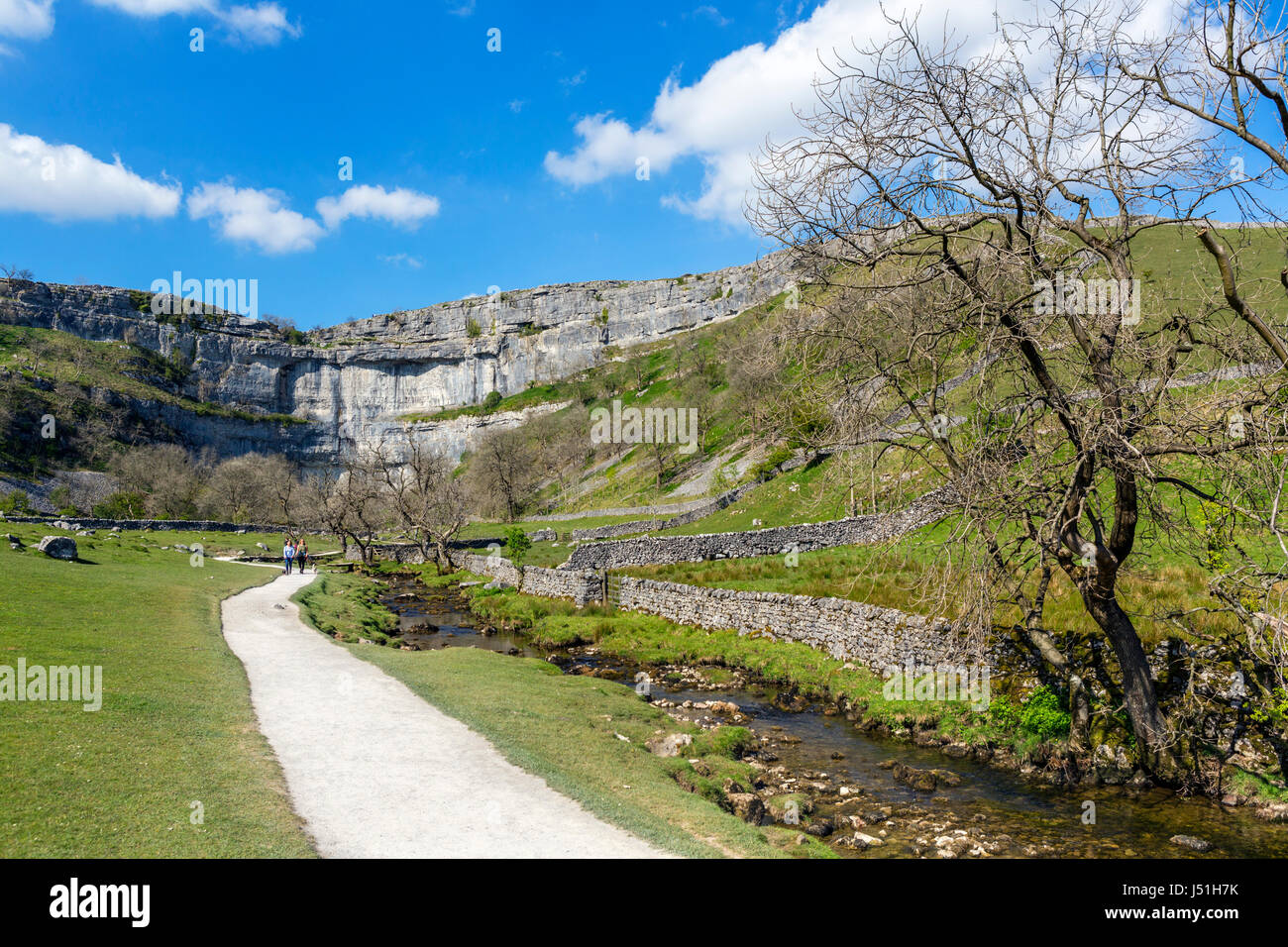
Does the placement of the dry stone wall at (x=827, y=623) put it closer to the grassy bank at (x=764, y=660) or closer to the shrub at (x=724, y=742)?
the grassy bank at (x=764, y=660)

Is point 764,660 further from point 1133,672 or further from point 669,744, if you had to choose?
point 1133,672

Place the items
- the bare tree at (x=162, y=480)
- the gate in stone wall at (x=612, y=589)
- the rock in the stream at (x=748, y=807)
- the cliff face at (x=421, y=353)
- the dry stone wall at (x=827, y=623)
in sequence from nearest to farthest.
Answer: the rock in the stream at (x=748, y=807)
the dry stone wall at (x=827, y=623)
the gate in stone wall at (x=612, y=589)
the bare tree at (x=162, y=480)
the cliff face at (x=421, y=353)

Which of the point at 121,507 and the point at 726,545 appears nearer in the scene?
the point at 726,545

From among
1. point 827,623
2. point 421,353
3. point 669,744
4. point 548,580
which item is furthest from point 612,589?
point 421,353

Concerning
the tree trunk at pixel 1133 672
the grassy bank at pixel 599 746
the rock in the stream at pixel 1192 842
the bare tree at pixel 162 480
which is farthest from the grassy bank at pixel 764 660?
the bare tree at pixel 162 480

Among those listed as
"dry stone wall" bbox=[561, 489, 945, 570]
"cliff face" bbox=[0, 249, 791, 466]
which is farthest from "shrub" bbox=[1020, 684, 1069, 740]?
"cliff face" bbox=[0, 249, 791, 466]

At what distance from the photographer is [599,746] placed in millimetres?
11781

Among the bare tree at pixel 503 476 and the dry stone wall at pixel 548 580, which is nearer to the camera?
the dry stone wall at pixel 548 580

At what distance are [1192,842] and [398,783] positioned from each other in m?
10.9

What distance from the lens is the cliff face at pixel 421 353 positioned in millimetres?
146125

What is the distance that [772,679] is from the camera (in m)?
19.3

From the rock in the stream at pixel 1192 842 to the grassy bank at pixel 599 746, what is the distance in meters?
5.15

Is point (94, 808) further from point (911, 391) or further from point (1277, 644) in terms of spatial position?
point (1277, 644)

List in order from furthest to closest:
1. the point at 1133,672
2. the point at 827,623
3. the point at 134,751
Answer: the point at 827,623, the point at 1133,672, the point at 134,751
